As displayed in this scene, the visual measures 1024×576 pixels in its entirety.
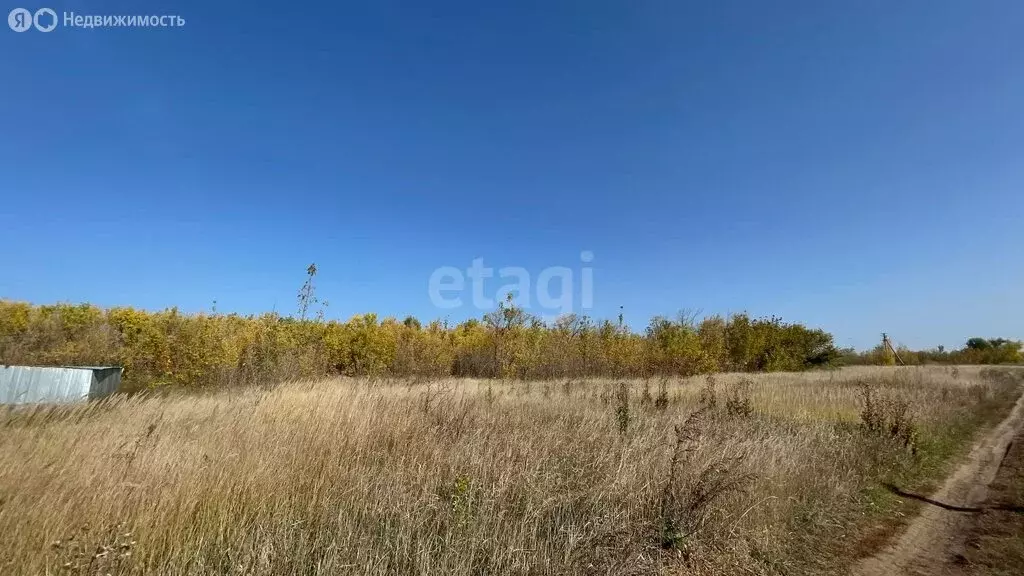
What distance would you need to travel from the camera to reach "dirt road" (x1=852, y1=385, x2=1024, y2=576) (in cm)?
398

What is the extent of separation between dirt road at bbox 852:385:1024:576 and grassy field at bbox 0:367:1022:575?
0.22m

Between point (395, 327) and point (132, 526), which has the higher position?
point (395, 327)

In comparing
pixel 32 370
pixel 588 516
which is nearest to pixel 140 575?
pixel 588 516

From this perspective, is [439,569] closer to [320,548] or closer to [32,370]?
[320,548]

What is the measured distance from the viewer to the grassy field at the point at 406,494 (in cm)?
296

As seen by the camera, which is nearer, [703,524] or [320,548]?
[320,548]

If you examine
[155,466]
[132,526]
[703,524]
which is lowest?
[703,524]

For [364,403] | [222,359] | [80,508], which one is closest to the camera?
[80,508]

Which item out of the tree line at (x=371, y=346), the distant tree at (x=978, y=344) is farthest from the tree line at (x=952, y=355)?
the tree line at (x=371, y=346)

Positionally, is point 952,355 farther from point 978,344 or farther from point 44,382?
point 44,382

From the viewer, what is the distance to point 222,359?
789 inches

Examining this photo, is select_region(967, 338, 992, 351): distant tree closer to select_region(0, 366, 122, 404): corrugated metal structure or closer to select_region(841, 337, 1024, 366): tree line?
select_region(841, 337, 1024, 366): tree line

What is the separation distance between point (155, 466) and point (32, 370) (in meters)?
11.2

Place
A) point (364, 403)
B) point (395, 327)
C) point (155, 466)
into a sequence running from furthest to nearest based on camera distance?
point (395, 327), point (364, 403), point (155, 466)
